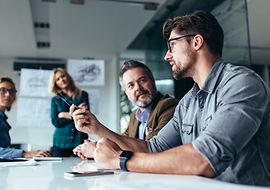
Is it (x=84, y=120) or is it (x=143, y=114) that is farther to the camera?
(x=143, y=114)

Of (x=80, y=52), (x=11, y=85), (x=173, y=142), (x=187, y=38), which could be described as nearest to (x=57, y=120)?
(x=11, y=85)

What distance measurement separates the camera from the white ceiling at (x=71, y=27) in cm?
358

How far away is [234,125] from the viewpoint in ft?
2.93

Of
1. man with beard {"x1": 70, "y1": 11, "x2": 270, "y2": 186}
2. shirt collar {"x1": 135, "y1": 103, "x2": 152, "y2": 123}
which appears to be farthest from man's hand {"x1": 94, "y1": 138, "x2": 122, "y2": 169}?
shirt collar {"x1": 135, "y1": 103, "x2": 152, "y2": 123}

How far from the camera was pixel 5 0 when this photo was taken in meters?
3.30

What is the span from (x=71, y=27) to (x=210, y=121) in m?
3.40

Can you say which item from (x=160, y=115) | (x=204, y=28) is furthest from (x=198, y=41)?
(x=160, y=115)

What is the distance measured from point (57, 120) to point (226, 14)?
1948mm

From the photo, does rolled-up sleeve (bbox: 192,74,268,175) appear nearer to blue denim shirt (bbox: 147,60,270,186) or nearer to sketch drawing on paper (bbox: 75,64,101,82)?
blue denim shirt (bbox: 147,60,270,186)

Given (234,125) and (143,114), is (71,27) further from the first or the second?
(234,125)

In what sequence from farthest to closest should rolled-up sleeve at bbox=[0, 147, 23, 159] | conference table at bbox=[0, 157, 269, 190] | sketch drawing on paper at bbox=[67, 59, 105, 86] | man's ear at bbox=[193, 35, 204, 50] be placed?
sketch drawing on paper at bbox=[67, 59, 105, 86] < rolled-up sleeve at bbox=[0, 147, 23, 159] < man's ear at bbox=[193, 35, 204, 50] < conference table at bbox=[0, 157, 269, 190]

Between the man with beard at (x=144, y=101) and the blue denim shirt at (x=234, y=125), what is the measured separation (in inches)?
21.9

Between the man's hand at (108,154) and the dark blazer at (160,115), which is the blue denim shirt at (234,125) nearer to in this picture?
the man's hand at (108,154)

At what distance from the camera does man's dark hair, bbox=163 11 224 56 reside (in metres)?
1.22
